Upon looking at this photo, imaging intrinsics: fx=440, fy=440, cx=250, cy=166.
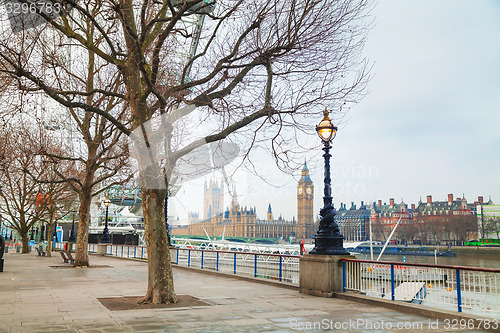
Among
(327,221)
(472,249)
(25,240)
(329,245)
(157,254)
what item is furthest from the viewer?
(472,249)

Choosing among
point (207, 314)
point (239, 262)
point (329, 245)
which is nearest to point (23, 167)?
point (239, 262)

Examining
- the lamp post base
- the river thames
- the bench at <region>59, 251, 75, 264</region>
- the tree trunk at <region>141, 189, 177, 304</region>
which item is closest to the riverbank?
the river thames

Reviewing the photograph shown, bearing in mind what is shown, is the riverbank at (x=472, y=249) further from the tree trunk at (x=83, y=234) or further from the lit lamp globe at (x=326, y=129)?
the lit lamp globe at (x=326, y=129)

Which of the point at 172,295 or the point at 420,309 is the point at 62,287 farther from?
the point at 420,309

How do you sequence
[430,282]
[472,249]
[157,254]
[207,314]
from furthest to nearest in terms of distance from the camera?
[472,249], [430,282], [157,254], [207,314]

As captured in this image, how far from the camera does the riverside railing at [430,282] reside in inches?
347

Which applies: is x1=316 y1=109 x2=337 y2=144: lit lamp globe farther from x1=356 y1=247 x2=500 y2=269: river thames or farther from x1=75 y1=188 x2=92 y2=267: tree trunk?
x1=356 y1=247 x2=500 y2=269: river thames

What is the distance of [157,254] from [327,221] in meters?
4.73

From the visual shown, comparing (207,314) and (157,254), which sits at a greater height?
(157,254)

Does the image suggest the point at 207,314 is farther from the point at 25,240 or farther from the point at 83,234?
the point at 25,240

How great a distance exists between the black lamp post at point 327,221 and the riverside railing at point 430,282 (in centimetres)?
58

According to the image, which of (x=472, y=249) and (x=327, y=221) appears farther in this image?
(x=472, y=249)

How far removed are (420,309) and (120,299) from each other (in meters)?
7.12

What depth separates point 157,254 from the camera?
10477 millimetres
